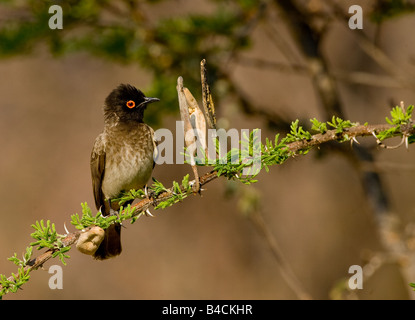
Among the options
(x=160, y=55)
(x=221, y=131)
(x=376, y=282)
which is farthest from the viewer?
(x=376, y=282)

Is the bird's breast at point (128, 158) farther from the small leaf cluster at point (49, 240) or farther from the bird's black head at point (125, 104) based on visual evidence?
the small leaf cluster at point (49, 240)

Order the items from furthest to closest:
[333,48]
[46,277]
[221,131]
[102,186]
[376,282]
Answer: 1. [46,277]
2. [333,48]
3. [376,282]
4. [102,186]
5. [221,131]

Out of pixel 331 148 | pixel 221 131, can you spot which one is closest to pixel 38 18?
pixel 331 148

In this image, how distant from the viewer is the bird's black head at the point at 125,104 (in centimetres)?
343

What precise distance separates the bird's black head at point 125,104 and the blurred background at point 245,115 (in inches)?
12.9

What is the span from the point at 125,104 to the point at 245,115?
110cm

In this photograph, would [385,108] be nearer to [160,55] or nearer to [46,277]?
[160,55]

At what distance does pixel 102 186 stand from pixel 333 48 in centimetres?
401

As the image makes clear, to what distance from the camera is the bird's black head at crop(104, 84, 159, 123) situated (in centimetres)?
343

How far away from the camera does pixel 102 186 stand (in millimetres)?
3574

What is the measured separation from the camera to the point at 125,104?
3479 millimetres

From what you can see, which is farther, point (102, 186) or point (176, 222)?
point (176, 222)

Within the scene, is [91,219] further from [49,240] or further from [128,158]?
[128,158]

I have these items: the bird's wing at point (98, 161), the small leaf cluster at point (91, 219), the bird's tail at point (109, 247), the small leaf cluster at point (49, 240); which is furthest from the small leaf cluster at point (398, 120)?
the bird's wing at point (98, 161)
